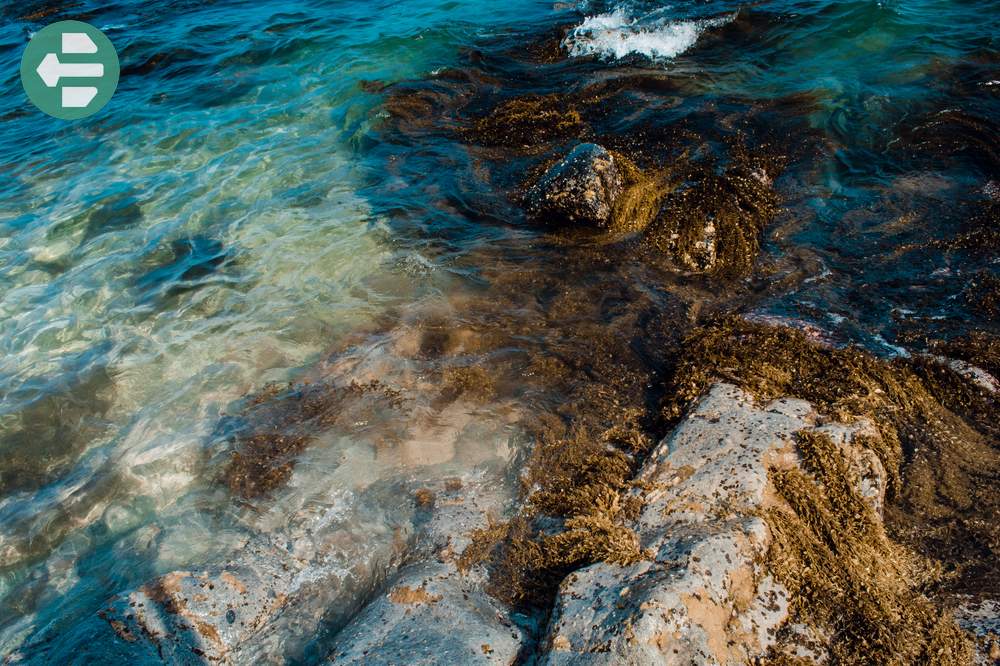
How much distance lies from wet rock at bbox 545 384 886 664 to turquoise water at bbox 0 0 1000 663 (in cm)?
126

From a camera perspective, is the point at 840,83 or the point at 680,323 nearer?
the point at 680,323

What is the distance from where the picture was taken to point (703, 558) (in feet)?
10.9

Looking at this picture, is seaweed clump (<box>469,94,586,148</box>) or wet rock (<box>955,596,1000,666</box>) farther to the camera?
seaweed clump (<box>469,94,586,148</box>)

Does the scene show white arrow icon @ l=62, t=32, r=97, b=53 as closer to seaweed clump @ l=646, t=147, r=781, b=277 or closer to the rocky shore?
the rocky shore

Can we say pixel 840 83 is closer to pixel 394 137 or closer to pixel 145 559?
pixel 394 137

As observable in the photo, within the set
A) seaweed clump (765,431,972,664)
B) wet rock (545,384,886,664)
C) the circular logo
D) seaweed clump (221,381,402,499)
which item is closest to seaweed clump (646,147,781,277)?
wet rock (545,384,886,664)

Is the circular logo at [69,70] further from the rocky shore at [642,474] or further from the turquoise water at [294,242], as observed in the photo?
the rocky shore at [642,474]


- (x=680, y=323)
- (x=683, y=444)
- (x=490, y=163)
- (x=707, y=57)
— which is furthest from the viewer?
(x=707, y=57)

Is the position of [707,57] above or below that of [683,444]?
above

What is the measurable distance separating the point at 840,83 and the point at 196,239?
885cm

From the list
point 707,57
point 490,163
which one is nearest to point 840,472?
point 490,163

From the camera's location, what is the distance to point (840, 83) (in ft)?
29.4

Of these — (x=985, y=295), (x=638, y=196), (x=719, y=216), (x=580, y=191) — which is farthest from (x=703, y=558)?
(x=638, y=196)

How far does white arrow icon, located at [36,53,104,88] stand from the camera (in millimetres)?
12757
